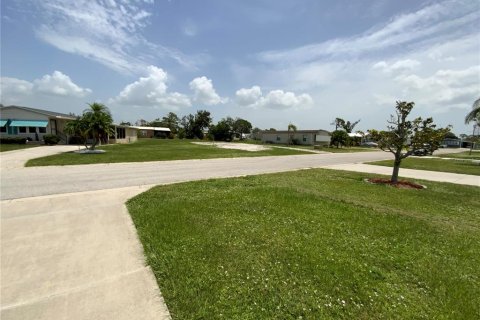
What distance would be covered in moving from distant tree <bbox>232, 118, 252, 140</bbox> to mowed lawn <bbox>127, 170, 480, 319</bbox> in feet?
230

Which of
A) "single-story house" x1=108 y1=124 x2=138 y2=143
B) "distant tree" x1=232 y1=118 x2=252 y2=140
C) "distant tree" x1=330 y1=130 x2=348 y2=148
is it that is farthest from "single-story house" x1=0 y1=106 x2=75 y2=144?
"distant tree" x1=232 y1=118 x2=252 y2=140

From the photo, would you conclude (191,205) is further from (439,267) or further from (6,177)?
(6,177)

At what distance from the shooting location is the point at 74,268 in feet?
11.6

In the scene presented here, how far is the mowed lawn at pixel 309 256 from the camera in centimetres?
287

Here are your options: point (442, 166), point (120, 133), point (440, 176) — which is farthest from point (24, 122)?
point (442, 166)

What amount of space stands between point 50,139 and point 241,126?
195ft

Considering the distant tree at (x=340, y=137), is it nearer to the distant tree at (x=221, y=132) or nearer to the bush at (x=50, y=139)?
the distant tree at (x=221, y=132)

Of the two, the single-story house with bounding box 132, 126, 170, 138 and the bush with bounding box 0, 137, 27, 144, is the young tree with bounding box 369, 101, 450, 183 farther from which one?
the single-story house with bounding box 132, 126, 170, 138

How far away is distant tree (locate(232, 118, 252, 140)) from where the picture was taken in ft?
257

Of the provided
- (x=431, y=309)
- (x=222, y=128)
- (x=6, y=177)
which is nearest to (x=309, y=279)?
(x=431, y=309)

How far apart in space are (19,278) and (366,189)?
970cm

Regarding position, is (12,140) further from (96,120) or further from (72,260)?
(72,260)

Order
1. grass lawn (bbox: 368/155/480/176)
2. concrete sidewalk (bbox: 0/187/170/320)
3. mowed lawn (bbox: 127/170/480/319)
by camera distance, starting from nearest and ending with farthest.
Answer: concrete sidewalk (bbox: 0/187/170/320) → mowed lawn (bbox: 127/170/480/319) → grass lawn (bbox: 368/155/480/176)

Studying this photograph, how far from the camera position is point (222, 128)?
57.9 meters
